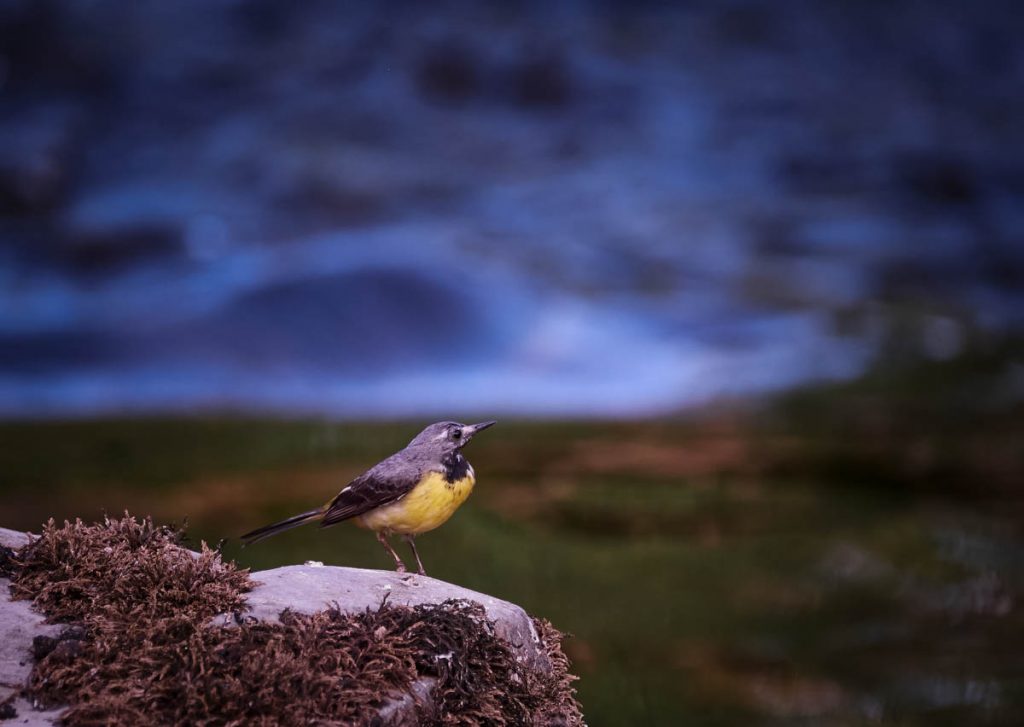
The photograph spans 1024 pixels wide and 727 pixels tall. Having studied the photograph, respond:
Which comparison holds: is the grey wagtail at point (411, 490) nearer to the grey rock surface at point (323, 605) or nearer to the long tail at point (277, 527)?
the long tail at point (277, 527)

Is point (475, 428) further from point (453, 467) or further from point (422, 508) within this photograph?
point (422, 508)

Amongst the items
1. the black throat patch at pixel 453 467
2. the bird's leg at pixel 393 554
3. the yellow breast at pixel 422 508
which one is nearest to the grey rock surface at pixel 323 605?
the bird's leg at pixel 393 554

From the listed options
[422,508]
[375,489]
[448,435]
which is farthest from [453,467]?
[375,489]

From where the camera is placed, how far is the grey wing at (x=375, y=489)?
549 centimetres

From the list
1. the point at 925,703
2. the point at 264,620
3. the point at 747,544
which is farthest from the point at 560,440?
the point at 264,620

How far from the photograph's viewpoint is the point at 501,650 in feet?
15.9

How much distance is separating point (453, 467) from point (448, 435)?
7.6 inches

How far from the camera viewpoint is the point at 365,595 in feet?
16.3

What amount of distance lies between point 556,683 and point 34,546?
2.75 meters

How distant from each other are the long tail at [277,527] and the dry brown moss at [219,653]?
0.80 ft

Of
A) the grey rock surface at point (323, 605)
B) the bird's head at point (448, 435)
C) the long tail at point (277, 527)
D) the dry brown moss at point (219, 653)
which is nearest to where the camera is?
the dry brown moss at point (219, 653)

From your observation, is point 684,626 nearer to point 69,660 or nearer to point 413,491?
point 413,491

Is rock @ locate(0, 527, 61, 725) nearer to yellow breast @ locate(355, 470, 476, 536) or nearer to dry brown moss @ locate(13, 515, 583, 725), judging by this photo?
dry brown moss @ locate(13, 515, 583, 725)

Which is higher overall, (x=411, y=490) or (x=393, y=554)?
(x=411, y=490)
